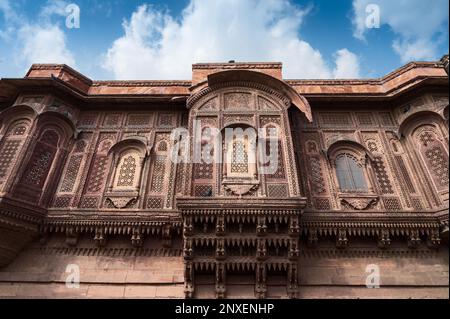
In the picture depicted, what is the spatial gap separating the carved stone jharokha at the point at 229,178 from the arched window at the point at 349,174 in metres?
0.04

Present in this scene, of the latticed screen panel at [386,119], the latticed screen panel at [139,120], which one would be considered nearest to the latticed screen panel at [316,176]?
the latticed screen panel at [386,119]

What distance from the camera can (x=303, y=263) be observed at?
7562 mm

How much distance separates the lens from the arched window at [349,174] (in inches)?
340

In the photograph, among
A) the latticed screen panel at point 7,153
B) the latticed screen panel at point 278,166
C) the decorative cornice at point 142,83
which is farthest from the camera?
the decorative cornice at point 142,83

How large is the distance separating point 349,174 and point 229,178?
3.24 metres

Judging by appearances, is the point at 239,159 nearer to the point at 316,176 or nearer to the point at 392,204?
the point at 316,176

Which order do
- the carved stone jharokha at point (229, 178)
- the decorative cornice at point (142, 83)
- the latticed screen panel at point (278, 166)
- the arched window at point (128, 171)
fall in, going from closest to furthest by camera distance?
the carved stone jharokha at point (229, 178), the latticed screen panel at point (278, 166), the arched window at point (128, 171), the decorative cornice at point (142, 83)

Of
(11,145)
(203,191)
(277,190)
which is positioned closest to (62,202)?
(11,145)

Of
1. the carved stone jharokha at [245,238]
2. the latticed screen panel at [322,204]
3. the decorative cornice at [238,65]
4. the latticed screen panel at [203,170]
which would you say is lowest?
the carved stone jharokha at [245,238]

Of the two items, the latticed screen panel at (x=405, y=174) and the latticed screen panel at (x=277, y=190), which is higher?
the latticed screen panel at (x=405, y=174)

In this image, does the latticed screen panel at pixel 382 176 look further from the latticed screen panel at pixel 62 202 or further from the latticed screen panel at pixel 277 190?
the latticed screen panel at pixel 62 202

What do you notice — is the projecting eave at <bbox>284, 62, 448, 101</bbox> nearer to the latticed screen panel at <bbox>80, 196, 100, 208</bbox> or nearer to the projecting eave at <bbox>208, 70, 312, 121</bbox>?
the projecting eave at <bbox>208, 70, 312, 121</bbox>

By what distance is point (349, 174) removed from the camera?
8.93m

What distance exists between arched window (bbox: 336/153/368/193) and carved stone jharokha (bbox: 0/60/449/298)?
0.12ft
